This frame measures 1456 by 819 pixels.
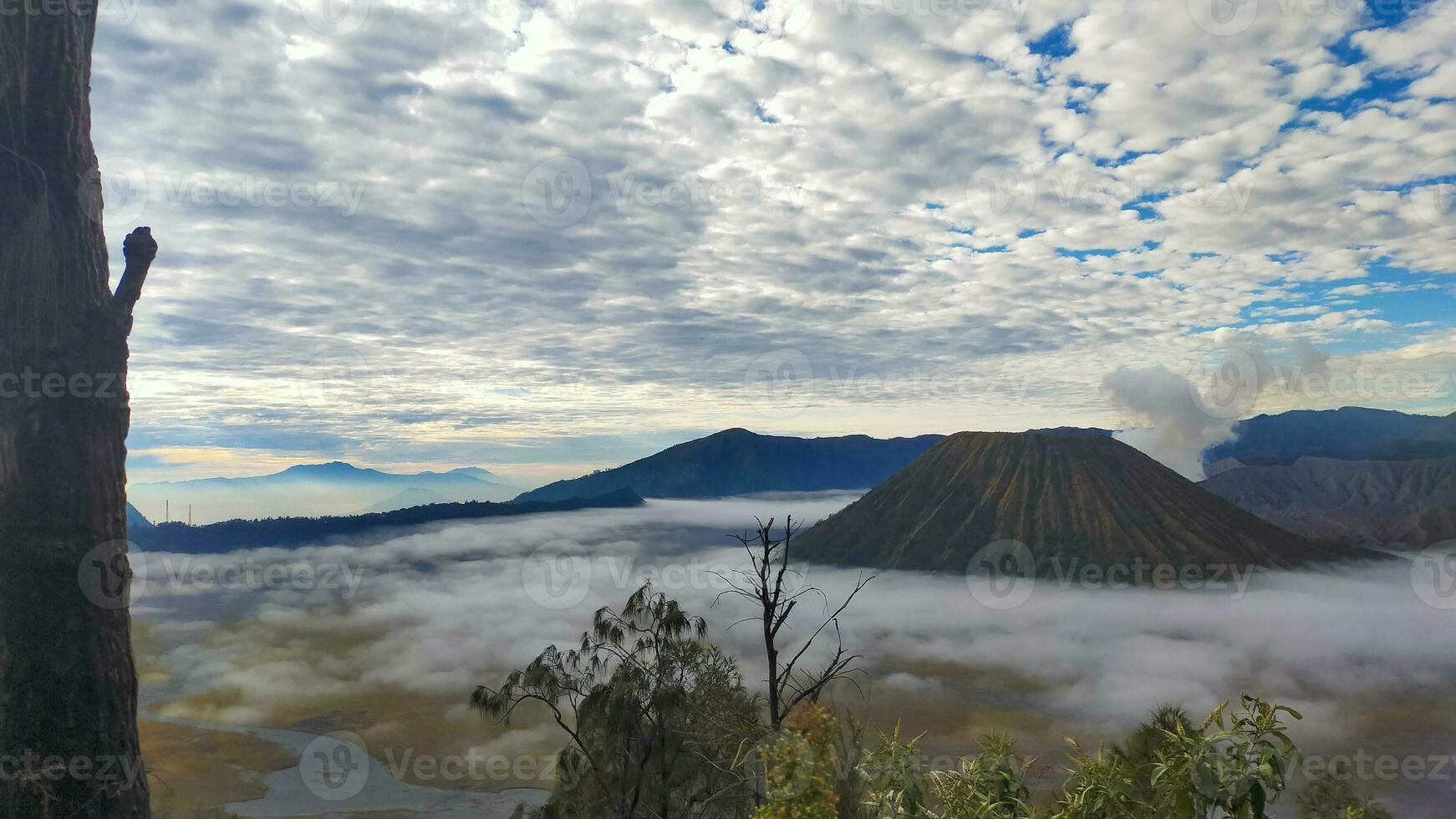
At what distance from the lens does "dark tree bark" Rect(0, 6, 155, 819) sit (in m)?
15.4

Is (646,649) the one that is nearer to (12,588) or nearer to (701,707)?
(701,707)

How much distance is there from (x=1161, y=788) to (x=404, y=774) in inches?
7137

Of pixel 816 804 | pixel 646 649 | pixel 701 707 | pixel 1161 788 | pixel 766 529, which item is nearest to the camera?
pixel 1161 788

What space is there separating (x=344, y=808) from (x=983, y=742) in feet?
543

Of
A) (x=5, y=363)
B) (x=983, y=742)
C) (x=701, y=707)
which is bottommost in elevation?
(x=701, y=707)

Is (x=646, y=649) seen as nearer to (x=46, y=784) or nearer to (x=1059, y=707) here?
(x=46, y=784)

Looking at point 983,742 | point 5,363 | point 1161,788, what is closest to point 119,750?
point 5,363

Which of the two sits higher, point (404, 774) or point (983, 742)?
point (983, 742)

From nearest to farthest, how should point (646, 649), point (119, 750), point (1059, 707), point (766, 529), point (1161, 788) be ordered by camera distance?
point (1161, 788) < point (766, 529) < point (119, 750) < point (646, 649) < point (1059, 707)

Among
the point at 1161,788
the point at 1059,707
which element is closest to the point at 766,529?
the point at 1161,788

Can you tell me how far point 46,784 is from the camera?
1522cm

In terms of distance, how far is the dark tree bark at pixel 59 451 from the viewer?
15438 millimetres

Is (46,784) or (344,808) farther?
(344,808)

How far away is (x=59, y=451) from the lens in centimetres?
1597
